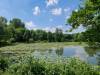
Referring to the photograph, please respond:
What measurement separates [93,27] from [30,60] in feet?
17.9

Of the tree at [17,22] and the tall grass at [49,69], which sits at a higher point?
the tree at [17,22]

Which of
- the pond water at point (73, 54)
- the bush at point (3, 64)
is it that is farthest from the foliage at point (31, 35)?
the bush at point (3, 64)

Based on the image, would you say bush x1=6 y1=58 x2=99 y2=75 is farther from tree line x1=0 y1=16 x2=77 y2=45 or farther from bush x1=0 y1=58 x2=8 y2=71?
tree line x1=0 y1=16 x2=77 y2=45

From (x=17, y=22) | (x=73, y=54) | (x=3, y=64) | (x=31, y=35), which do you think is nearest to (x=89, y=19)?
(x=3, y=64)

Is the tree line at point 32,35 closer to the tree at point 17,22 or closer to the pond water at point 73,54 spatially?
the tree at point 17,22

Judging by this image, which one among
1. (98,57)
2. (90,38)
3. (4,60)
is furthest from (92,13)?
(4,60)

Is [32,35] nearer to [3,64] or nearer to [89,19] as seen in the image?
[3,64]

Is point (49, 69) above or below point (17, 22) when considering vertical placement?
below

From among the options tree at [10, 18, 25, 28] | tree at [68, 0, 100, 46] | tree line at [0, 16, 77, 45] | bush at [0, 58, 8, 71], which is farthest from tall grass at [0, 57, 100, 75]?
tree at [10, 18, 25, 28]

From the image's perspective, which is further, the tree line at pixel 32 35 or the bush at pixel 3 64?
the tree line at pixel 32 35

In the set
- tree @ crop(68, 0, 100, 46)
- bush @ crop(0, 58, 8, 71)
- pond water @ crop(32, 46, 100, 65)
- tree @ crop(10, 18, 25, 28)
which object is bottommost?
pond water @ crop(32, 46, 100, 65)

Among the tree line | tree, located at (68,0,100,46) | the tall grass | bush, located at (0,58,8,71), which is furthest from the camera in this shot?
the tree line

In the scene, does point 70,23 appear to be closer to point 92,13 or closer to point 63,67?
point 92,13

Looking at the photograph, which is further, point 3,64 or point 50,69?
point 3,64
